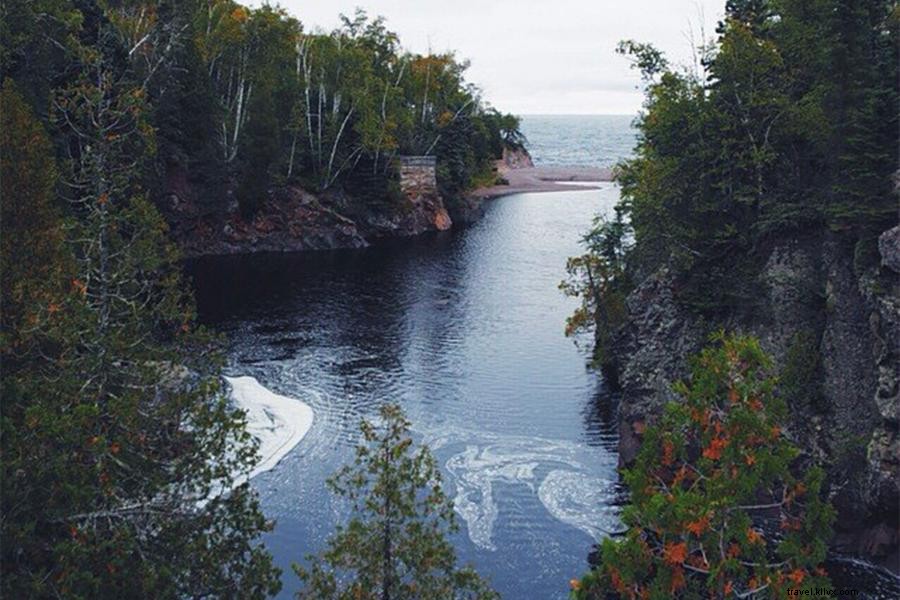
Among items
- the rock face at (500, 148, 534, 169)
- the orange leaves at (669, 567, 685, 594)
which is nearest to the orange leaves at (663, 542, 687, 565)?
the orange leaves at (669, 567, 685, 594)

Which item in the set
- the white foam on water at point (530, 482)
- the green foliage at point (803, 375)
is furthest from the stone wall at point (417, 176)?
the green foliage at point (803, 375)

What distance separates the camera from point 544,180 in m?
174

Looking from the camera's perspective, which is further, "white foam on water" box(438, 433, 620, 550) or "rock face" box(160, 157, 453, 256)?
"rock face" box(160, 157, 453, 256)

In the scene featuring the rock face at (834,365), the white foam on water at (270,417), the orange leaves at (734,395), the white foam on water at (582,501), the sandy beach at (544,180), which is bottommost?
the white foam on water at (582,501)

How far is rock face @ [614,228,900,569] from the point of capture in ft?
101

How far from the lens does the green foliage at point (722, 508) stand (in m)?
15.9

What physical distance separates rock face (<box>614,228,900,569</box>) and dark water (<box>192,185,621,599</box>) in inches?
200

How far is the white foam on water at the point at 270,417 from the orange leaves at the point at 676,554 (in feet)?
82.4

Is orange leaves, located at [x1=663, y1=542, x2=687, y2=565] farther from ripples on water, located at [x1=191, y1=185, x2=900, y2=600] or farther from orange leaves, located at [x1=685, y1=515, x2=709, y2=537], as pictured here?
ripples on water, located at [x1=191, y1=185, x2=900, y2=600]

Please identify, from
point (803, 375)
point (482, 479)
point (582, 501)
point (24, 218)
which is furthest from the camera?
point (482, 479)

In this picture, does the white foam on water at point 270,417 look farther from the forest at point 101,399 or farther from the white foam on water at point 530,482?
the white foam on water at point 530,482

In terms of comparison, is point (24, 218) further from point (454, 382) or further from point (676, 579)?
point (454, 382)

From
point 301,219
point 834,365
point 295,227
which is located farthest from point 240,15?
point 834,365

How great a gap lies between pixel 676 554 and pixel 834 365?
70.6 feet
